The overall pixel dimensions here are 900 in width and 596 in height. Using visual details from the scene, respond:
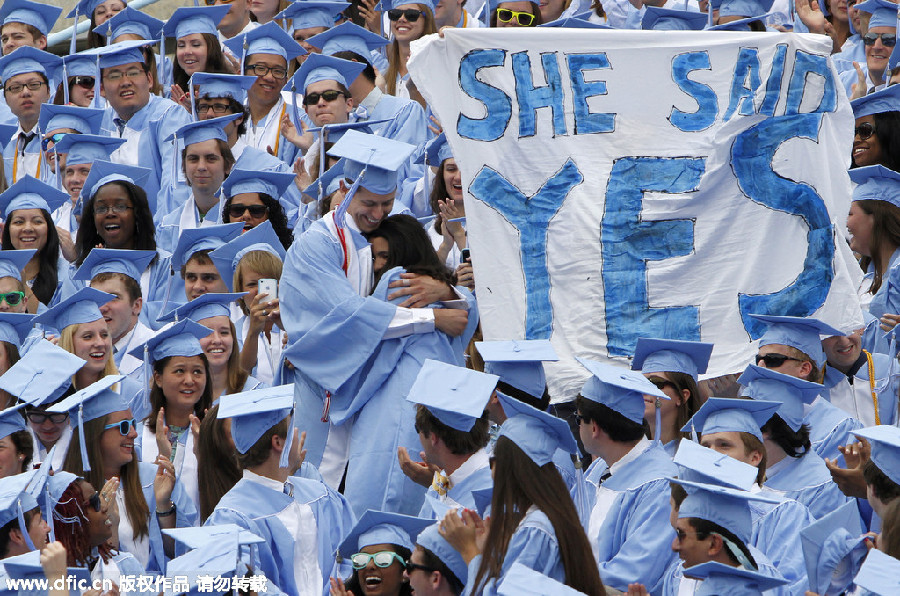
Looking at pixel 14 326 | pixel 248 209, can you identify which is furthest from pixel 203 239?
pixel 14 326

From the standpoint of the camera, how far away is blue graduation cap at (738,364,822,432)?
7.00 m

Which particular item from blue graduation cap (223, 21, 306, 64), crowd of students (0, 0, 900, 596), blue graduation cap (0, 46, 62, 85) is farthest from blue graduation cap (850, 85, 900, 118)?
blue graduation cap (0, 46, 62, 85)

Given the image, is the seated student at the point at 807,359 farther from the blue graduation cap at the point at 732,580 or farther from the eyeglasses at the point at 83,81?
the eyeglasses at the point at 83,81

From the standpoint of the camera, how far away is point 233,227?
9055 millimetres

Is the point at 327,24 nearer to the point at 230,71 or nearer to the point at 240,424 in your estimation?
the point at 230,71

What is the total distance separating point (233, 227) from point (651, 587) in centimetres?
382

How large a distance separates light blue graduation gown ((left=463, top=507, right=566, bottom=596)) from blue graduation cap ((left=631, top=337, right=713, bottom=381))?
168cm

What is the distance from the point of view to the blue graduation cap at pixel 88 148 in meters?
10.7

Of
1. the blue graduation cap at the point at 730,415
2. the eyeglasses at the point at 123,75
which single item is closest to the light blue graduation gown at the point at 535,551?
the blue graduation cap at the point at 730,415

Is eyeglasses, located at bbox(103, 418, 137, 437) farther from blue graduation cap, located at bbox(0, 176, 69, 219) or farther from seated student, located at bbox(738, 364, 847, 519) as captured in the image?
blue graduation cap, located at bbox(0, 176, 69, 219)

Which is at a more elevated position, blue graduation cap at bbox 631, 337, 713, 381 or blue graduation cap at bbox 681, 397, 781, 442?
blue graduation cap at bbox 631, 337, 713, 381

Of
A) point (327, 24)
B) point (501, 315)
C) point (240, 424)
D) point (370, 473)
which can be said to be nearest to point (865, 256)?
point (501, 315)

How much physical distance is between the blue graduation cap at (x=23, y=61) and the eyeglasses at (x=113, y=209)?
2.44 metres

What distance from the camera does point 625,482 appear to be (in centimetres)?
638
